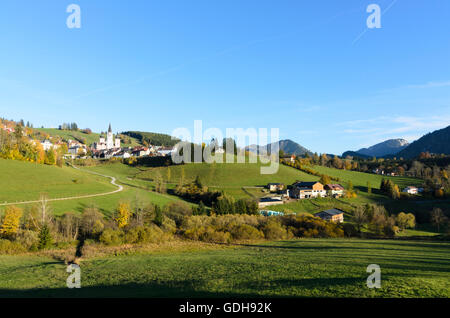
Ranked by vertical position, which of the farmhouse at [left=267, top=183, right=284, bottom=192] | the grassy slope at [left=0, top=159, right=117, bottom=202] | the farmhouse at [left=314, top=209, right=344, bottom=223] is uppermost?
the grassy slope at [left=0, top=159, right=117, bottom=202]

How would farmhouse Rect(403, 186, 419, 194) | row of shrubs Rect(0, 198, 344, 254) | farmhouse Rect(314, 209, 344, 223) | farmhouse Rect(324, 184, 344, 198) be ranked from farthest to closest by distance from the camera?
farmhouse Rect(403, 186, 419, 194) → farmhouse Rect(324, 184, 344, 198) → farmhouse Rect(314, 209, 344, 223) → row of shrubs Rect(0, 198, 344, 254)

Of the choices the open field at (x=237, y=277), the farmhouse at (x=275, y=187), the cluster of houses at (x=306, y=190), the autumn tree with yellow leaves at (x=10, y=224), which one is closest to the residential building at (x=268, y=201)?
the cluster of houses at (x=306, y=190)

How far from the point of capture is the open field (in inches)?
569

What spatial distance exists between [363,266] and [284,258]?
7911 mm

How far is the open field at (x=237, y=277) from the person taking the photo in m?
14.4

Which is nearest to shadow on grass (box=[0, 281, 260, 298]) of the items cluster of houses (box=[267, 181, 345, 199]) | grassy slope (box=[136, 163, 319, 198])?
grassy slope (box=[136, 163, 319, 198])

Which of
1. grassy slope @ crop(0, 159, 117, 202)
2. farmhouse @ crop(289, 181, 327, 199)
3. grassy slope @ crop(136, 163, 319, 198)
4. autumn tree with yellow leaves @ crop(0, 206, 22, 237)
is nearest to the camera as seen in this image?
autumn tree with yellow leaves @ crop(0, 206, 22, 237)

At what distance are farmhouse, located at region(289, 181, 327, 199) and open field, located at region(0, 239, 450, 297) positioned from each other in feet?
203

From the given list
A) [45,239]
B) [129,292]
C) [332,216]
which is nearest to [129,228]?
[45,239]

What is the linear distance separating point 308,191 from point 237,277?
77511 millimetres

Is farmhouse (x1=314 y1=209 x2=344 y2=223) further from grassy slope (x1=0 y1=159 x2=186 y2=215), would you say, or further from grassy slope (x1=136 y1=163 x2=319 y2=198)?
grassy slope (x1=0 y1=159 x2=186 y2=215)

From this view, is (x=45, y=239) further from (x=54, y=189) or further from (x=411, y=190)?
(x=411, y=190)

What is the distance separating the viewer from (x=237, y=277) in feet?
61.2
